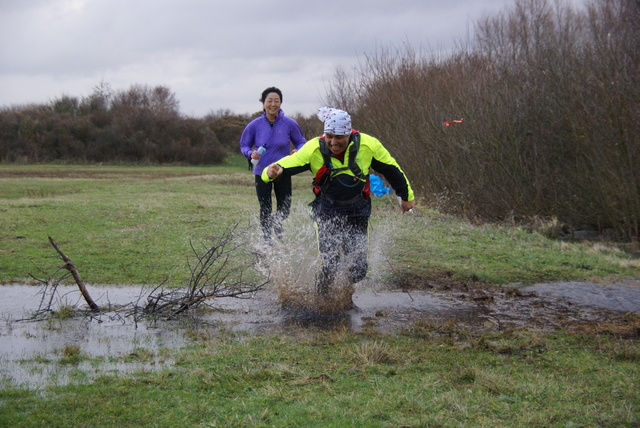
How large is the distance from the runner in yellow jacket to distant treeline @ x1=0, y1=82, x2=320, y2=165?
43.3 metres

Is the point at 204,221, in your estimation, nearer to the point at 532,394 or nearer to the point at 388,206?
the point at 388,206

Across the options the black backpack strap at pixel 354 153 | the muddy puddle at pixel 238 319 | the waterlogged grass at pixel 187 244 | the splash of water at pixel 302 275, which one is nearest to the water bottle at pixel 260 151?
the waterlogged grass at pixel 187 244

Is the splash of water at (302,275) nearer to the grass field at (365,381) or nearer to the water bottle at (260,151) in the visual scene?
the grass field at (365,381)

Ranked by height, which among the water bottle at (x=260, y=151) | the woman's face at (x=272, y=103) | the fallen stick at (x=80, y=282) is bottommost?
the fallen stick at (x=80, y=282)

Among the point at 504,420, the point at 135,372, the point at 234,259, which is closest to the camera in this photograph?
the point at 504,420

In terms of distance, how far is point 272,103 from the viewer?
31.0 feet

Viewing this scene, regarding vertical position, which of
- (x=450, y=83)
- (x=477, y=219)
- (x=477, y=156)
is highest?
(x=450, y=83)

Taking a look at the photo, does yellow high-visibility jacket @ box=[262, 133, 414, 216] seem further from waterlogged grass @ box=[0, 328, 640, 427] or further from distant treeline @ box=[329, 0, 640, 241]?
distant treeline @ box=[329, 0, 640, 241]

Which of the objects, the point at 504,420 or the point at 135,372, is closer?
the point at 504,420

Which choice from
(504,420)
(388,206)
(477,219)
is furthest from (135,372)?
(388,206)

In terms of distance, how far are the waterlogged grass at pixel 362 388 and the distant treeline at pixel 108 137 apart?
147ft

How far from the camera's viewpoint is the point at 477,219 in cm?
1656

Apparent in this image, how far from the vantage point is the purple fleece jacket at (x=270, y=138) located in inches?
376

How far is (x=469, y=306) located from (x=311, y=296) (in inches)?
68.4
